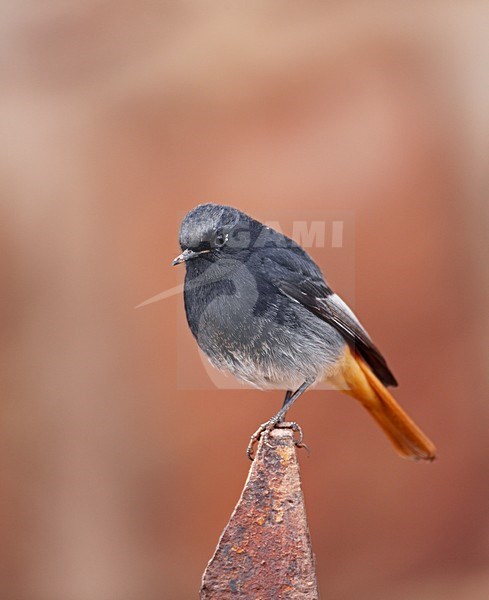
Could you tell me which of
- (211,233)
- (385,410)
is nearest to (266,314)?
(211,233)

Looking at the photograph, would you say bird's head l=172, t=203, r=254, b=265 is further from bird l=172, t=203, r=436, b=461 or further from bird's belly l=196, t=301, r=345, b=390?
bird's belly l=196, t=301, r=345, b=390

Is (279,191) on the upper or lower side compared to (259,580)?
upper

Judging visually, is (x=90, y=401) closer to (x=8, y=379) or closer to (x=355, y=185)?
(x=8, y=379)

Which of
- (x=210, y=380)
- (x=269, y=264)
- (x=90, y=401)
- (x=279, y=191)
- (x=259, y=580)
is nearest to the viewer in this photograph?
(x=259, y=580)

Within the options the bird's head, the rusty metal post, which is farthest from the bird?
the rusty metal post

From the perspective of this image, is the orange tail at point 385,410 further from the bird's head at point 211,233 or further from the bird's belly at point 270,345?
the bird's head at point 211,233

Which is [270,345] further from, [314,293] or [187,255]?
[187,255]

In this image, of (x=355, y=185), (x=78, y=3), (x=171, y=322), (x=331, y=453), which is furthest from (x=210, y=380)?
(x=78, y=3)
